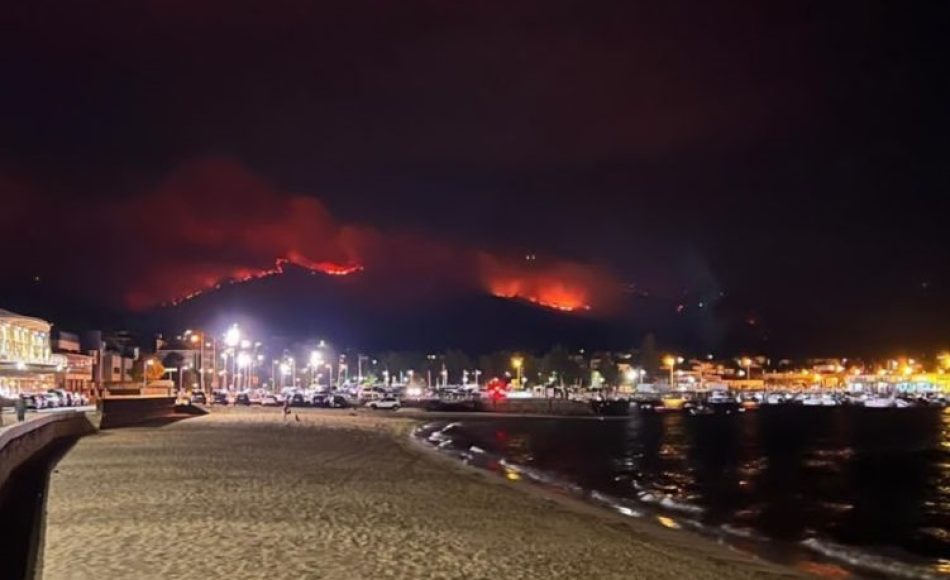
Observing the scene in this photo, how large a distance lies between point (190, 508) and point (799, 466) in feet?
129

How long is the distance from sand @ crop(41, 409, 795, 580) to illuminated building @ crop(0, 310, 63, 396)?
100 ft

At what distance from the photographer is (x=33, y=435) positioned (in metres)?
31.7

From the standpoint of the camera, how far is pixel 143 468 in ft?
94.3

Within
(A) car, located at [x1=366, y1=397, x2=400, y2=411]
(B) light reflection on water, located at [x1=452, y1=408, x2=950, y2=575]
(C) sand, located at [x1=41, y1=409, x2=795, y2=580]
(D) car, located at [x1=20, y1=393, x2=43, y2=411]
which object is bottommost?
(B) light reflection on water, located at [x1=452, y1=408, x2=950, y2=575]

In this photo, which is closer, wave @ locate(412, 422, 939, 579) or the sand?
the sand

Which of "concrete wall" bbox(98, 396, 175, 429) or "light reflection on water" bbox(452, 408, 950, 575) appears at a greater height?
"concrete wall" bbox(98, 396, 175, 429)

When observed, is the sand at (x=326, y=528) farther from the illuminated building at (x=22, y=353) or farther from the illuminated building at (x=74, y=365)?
the illuminated building at (x=74, y=365)

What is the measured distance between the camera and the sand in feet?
49.4

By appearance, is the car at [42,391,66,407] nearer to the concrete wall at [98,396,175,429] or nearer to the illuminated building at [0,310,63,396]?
the illuminated building at [0,310,63,396]

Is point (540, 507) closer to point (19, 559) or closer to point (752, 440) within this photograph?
point (19, 559)

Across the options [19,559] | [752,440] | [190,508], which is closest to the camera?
[19,559]

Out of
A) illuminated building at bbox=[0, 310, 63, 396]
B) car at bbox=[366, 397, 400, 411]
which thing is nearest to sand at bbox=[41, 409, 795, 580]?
illuminated building at bbox=[0, 310, 63, 396]

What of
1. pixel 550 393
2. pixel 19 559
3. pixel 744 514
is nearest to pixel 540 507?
pixel 744 514

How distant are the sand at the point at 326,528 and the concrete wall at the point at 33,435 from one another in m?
1.29
